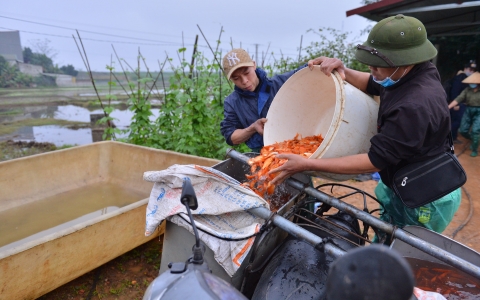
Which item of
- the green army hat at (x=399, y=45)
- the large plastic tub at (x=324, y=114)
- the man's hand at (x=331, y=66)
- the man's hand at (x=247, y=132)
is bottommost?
the man's hand at (x=247, y=132)

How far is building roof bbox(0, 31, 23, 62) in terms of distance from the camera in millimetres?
7504

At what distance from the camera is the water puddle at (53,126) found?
813 centimetres

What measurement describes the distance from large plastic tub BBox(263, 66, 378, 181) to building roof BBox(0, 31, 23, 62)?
7.67 m

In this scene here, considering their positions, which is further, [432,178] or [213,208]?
[432,178]

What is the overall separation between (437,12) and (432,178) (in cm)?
674

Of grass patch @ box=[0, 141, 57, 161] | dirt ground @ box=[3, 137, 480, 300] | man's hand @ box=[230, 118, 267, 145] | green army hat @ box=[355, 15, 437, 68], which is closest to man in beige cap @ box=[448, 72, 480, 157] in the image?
dirt ground @ box=[3, 137, 480, 300]

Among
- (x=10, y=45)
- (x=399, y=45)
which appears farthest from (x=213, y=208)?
(x=10, y=45)

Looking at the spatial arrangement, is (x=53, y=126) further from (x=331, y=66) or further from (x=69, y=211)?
(x=331, y=66)

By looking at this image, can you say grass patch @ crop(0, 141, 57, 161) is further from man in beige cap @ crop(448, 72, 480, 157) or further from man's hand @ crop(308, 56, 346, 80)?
man in beige cap @ crop(448, 72, 480, 157)

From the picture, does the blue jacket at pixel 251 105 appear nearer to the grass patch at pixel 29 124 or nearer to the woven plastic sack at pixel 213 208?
the woven plastic sack at pixel 213 208

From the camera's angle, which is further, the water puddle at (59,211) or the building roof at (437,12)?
the building roof at (437,12)

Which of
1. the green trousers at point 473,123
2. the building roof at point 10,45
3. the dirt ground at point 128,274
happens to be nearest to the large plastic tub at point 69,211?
the dirt ground at point 128,274

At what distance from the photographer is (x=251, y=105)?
270cm

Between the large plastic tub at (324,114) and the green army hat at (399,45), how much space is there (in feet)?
0.74
